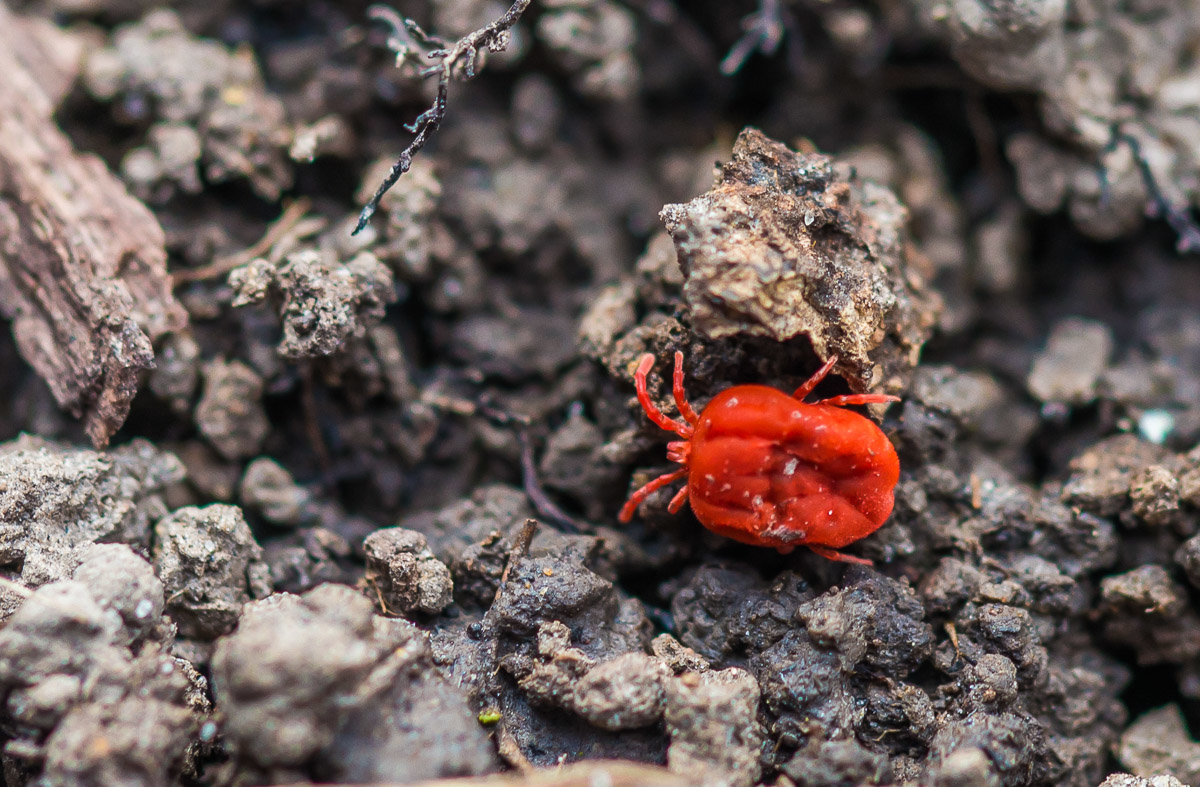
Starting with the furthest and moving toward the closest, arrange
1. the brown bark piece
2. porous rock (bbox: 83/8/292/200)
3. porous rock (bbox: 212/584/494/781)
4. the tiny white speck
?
porous rock (bbox: 83/8/292/200) → the tiny white speck → the brown bark piece → porous rock (bbox: 212/584/494/781)

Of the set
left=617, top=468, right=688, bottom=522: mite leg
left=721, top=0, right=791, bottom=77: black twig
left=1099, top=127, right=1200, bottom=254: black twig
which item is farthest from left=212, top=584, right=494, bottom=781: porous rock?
left=1099, top=127, right=1200, bottom=254: black twig

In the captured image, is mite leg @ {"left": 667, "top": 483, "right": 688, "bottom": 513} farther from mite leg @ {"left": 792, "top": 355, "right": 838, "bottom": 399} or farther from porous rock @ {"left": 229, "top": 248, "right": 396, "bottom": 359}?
porous rock @ {"left": 229, "top": 248, "right": 396, "bottom": 359}

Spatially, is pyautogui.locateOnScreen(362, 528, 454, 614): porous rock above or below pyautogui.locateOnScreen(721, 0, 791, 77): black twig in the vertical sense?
below

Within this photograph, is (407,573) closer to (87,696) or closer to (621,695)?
(621,695)

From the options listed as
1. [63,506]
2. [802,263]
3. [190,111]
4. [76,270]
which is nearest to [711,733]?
[802,263]

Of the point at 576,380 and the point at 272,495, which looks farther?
the point at 576,380

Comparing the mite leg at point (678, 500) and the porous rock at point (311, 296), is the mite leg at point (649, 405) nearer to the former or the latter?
the mite leg at point (678, 500)

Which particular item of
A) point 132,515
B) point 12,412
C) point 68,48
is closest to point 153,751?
point 132,515

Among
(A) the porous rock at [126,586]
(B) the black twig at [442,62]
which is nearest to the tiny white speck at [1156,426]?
(B) the black twig at [442,62]
